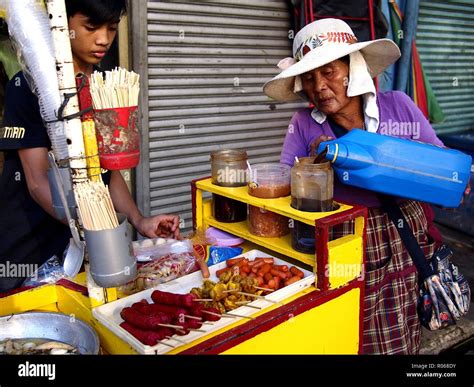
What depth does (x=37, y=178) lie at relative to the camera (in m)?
2.05

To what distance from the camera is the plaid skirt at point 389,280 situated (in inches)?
92.4

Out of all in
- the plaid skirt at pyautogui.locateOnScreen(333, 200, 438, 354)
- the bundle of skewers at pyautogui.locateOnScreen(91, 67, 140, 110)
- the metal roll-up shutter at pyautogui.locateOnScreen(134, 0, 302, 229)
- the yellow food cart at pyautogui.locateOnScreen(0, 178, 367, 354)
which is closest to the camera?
the bundle of skewers at pyautogui.locateOnScreen(91, 67, 140, 110)

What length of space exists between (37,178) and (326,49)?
1561 mm

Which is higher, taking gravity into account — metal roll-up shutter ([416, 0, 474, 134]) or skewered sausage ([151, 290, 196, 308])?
metal roll-up shutter ([416, 0, 474, 134])

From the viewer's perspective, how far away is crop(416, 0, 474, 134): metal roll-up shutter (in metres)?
6.69

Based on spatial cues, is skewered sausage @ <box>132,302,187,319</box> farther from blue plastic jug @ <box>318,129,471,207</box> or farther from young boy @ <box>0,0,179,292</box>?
blue plastic jug @ <box>318,129,471,207</box>

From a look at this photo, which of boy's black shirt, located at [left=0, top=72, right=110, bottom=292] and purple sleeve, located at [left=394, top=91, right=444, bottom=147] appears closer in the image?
boy's black shirt, located at [left=0, top=72, right=110, bottom=292]

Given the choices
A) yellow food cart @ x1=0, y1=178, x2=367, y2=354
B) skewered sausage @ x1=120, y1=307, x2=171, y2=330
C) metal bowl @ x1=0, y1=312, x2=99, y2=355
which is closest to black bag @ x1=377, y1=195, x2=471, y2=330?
yellow food cart @ x1=0, y1=178, x2=367, y2=354

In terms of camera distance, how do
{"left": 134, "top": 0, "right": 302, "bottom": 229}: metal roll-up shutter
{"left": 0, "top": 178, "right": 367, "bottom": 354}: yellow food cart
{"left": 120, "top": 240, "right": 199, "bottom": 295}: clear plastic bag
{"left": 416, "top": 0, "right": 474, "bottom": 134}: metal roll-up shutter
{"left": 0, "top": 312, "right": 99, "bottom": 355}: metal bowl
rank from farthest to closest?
{"left": 416, "top": 0, "right": 474, "bottom": 134}: metal roll-up shutter
{"left": 134, "top": 0, "right": 302, "bottom": 229}: metal roll-up shutter
{"left": 120, "top": 240, "right": 199, "bottom": 295}: clear plastic bag
{"left": 0, "top": 312, "right": 99, "bottom": 355}: metal bowl
{"left": 0, "top": 178, "right": 367, "bottom": 354}: yellow food cart

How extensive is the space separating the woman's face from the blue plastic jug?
0.61 m

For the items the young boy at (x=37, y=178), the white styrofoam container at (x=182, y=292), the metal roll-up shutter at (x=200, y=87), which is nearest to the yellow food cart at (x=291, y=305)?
the white styrofoam container at (x=182, y=292)

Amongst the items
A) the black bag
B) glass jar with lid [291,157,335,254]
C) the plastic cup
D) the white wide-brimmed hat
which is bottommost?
the black bag

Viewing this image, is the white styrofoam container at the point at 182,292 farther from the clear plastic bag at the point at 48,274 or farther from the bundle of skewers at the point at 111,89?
the bundle of skewers at the point at 111,89
